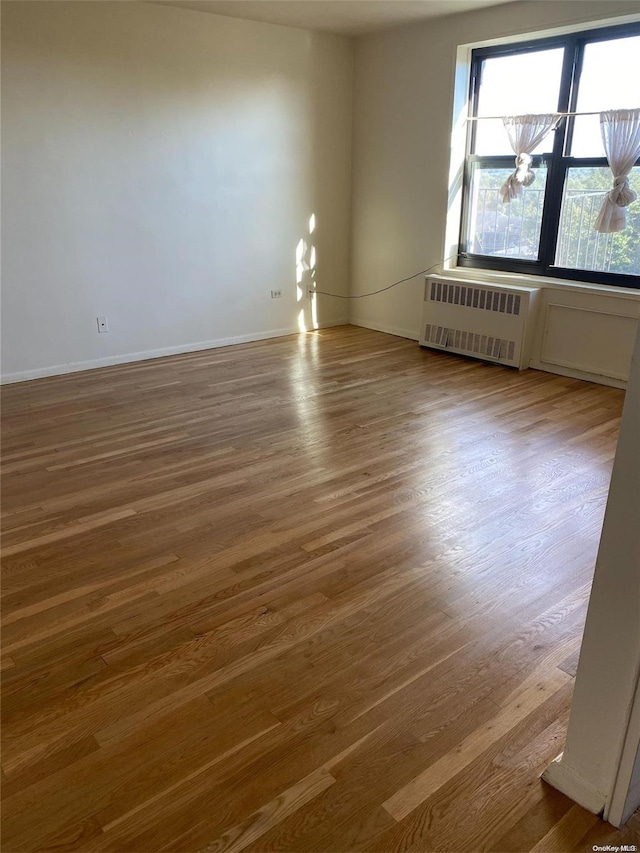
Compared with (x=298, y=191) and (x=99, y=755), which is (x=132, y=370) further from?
A: (x=99, y=755)

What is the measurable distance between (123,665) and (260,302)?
4583 millimetres

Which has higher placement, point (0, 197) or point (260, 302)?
point (0, 197)

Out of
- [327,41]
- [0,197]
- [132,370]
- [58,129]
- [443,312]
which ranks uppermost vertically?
[327,41]

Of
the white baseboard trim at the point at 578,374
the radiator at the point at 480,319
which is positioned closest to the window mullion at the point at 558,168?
the radiator at the point at 480,319

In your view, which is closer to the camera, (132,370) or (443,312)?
(132,370)

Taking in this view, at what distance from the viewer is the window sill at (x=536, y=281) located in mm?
4656

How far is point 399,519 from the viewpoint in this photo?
115 inches

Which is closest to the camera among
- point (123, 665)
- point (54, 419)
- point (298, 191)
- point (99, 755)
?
point (99, 755)

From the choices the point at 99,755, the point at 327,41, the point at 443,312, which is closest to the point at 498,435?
the point at 443,312

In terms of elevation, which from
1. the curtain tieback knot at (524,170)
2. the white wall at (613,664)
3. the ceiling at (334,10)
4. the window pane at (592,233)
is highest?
the ceiling at (334,10)

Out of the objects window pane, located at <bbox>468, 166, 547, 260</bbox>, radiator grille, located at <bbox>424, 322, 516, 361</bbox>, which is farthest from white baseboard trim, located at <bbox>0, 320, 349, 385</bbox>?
window pane, located at <bbox>468, 166, 547, 260</bbox>

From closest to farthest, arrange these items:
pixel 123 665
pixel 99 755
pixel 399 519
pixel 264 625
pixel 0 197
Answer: pixel 99 755, pixel 123 665, pixel 264 625, pixel 399 519, pixel 0 197

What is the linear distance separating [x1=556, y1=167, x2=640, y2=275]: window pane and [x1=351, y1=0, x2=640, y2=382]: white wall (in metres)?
0.26

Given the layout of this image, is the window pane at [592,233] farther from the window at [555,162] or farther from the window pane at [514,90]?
the window pane at [514,90]
